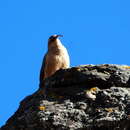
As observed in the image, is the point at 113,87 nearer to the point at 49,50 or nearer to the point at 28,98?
the point at 28,98

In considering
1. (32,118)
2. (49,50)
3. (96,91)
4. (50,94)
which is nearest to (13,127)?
(32,118)

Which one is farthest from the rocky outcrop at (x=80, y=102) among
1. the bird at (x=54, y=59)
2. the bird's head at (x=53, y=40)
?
the bird's head at (x=53, y=40)

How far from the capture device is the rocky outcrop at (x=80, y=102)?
7.95 metres

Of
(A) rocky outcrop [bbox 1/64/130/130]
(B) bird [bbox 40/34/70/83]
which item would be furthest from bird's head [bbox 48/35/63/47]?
(A) rocky outcrop [bbox 1/64/130/130]

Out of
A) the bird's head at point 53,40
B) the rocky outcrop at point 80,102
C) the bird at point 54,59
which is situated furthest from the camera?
the bird's head at point 53,40

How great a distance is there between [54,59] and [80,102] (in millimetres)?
7503

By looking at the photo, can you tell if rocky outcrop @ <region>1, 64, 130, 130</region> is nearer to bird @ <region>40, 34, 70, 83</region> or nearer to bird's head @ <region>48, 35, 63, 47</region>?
bird @ <region>40, 34, 70, 83</region>

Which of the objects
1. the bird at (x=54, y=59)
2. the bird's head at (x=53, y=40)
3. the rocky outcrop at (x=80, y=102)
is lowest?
the rocky outcrop at (x=80, y=102)

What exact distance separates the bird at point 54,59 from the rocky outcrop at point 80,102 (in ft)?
20.3

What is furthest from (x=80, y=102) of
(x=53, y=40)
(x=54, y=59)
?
(x=53, y=40)

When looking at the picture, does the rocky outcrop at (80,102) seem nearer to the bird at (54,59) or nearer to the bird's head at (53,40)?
the bird at (54,59)

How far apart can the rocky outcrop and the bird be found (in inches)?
243

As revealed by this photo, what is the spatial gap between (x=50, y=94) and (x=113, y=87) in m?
1.29

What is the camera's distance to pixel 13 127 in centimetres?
842
